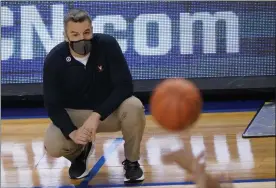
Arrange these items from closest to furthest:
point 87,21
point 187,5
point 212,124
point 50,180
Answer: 1. point 87,21
2. point 50,180
3. point 212,124
4. point 187,5

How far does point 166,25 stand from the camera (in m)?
6.25

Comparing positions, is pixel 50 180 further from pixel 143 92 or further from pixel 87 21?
pixel 143 92

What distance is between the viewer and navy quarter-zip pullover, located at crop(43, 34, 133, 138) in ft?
13.8

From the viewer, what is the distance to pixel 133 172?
4355mm

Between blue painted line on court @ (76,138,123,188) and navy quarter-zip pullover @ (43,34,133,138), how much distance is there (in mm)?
408

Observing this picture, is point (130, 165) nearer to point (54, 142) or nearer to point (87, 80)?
point (54, 142)

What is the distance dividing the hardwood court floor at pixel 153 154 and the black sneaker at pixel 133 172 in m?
0.05

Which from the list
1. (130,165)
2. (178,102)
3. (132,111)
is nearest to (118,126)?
(132,111)

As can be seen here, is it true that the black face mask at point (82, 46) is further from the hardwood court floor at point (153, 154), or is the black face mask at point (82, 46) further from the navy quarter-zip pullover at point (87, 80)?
the hardwood court floor at point (153, 154)

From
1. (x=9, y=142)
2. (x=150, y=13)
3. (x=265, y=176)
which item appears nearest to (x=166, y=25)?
(x=150, y=13)

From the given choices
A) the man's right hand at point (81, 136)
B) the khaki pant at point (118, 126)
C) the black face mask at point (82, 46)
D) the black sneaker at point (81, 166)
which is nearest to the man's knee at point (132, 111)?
the khaki pant at point (118, 126)

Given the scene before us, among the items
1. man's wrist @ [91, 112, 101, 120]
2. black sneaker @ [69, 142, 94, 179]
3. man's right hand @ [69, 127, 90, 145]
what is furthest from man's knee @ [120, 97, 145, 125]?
black sneaker @ [69, 142, 94, 179]

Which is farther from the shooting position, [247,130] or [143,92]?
[143,92]

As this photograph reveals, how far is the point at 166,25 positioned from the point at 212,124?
44.8 inches
